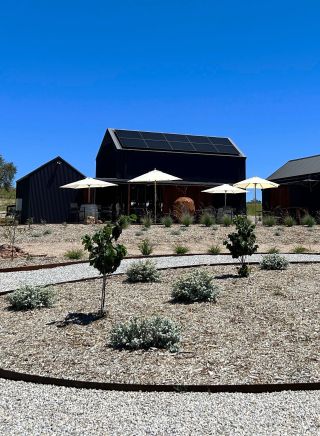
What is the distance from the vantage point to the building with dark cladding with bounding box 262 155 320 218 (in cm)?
2819

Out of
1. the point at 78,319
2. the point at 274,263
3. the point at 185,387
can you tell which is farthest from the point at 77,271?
the point at 185,387

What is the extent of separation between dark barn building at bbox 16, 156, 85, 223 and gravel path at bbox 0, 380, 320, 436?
22.1 metres

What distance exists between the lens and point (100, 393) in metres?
4.13

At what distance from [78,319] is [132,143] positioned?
2323cm

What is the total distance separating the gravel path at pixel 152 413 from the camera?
337cm

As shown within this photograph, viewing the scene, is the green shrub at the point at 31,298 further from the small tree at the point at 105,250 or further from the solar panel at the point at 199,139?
the solar panel at the point at 199,139

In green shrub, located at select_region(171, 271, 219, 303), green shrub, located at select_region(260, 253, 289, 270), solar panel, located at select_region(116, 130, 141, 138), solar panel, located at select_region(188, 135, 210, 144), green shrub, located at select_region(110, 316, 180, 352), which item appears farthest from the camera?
solar panel, located at select_region(188, 135, 210, 144)

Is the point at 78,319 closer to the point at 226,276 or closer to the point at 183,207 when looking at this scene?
the point at 226,276

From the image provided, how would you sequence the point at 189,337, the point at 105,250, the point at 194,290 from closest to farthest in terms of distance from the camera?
the point at 189,337, the point at 105,250, the point at 194,290

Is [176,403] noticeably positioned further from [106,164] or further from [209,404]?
[106,164]

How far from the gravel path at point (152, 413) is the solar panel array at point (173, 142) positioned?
25.2m

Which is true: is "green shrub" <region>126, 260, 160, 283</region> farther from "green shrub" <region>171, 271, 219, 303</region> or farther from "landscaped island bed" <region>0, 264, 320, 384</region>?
"green shrub" <region>171, 271, 219, 303</region>

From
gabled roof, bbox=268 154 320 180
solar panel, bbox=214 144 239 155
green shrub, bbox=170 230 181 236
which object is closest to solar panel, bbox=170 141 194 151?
solar panel, bbox=214 144 239 155

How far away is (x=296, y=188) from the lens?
29781 millimetres
